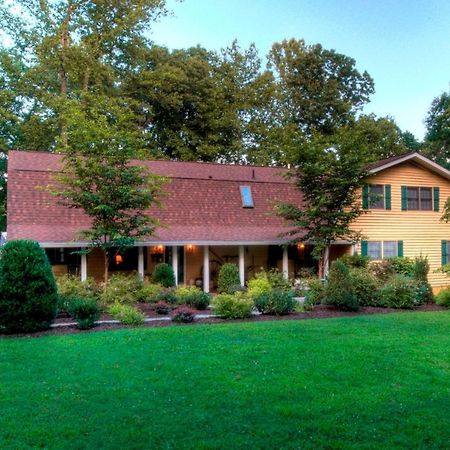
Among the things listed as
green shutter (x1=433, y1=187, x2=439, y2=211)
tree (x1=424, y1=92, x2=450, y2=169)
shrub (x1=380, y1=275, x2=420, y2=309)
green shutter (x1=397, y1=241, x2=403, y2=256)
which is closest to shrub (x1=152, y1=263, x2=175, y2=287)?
shrub (x1=380, y1=275, x2=420, y2=309)

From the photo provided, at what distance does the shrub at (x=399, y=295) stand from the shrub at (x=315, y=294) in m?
1.73

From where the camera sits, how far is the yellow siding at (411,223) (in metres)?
20.1

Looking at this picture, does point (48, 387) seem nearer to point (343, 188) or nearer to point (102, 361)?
point (102, 361)

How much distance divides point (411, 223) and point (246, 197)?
7642mm

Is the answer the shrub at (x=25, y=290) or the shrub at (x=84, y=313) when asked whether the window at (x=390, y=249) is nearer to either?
the shrub at (x=84, y=313)

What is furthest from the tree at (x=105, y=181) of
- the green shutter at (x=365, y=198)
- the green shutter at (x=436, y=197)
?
the green shutter at (x=436, y=197)

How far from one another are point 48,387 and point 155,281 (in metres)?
10.1

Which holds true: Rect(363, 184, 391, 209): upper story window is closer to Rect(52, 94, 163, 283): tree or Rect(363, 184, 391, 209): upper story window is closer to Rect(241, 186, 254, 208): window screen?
Rect(241, 186, 254, 208): window screen

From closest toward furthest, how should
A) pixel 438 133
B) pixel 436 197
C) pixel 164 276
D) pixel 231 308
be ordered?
1. pixel 231 308
2. pixel 164 276
3. pixel 436 197
4. pixel 438 133

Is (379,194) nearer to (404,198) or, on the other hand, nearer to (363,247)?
(404,198)

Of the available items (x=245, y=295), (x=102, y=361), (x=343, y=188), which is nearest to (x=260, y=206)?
(x=343, y=188)

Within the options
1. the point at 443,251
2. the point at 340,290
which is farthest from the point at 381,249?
the point at 340,290

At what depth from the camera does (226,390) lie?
5.61 meters

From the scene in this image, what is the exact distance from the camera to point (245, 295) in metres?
13.0
